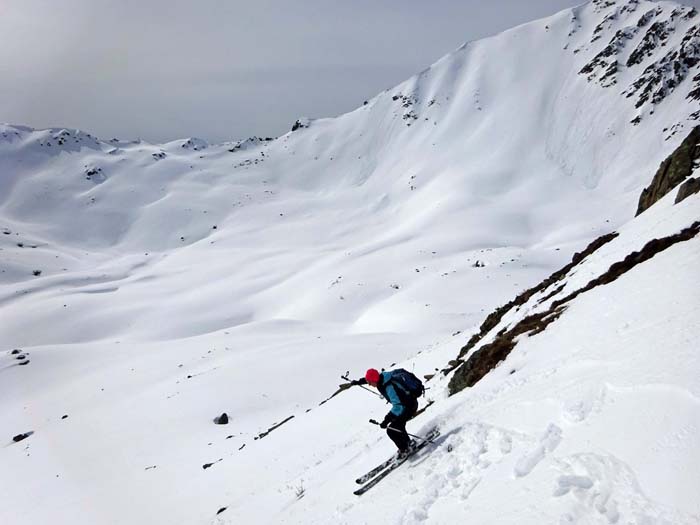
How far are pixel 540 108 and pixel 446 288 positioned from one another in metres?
98.6

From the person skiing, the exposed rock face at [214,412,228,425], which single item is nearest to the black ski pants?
the person skiing

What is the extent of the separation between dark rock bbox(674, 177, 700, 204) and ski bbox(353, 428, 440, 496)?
38.3ft

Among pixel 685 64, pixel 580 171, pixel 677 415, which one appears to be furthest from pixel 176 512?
pixel 685 64

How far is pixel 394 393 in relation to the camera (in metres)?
9.09

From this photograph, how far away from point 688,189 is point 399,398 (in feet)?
40.8

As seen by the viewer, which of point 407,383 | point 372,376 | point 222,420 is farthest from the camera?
point 222,420

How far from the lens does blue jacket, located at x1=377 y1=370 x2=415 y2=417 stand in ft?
29.7

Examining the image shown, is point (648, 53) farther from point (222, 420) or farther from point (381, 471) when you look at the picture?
point (381, 471)

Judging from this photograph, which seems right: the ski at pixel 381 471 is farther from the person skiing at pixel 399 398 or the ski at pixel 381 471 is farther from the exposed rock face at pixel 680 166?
the exposed rock face at pixel 680 166

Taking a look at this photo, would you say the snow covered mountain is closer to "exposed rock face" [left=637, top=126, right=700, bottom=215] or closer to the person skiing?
the person skiing

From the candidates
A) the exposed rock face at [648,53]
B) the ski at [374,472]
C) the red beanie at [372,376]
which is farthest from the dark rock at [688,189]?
the exposed rock face at [648,53]

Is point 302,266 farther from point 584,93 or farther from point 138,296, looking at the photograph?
point 584,93

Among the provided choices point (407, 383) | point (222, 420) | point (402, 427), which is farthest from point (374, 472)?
point (222, 420)

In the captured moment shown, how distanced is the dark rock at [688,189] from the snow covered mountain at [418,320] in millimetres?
694
